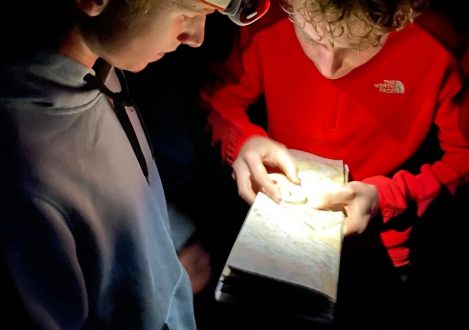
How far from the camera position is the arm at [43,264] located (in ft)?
3.39

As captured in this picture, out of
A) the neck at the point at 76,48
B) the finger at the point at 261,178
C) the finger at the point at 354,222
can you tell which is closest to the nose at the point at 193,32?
the neck at the point at 76,48

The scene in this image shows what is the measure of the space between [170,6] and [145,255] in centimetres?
69

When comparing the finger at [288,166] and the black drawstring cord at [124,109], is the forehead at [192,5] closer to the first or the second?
the black drawstring cord at [124,109]

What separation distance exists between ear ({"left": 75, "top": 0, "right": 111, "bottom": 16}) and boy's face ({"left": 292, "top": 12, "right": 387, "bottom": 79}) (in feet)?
2.26

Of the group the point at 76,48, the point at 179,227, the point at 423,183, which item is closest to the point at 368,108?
the point at 423,183

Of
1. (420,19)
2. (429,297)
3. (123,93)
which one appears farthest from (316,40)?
(429,297)

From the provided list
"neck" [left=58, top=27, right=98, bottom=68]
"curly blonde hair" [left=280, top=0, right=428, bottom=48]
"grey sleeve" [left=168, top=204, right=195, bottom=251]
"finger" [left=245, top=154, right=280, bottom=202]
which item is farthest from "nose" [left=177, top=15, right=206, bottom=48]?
"grey sleeve" [left=168, top=204, right=195, bottom=251]

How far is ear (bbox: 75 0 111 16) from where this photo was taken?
969mm

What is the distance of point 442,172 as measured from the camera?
194 cm

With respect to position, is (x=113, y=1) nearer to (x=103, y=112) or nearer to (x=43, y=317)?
(x=103, y=112)

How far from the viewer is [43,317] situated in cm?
114

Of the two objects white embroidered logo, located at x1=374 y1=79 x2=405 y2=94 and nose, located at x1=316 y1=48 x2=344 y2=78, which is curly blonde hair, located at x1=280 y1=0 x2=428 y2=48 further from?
white embroidered logo, located at x1=374 y1=79 x2=405 y2=94

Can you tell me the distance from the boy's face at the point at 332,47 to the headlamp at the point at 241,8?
305mm

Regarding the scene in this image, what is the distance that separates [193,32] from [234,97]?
3.17 ft
